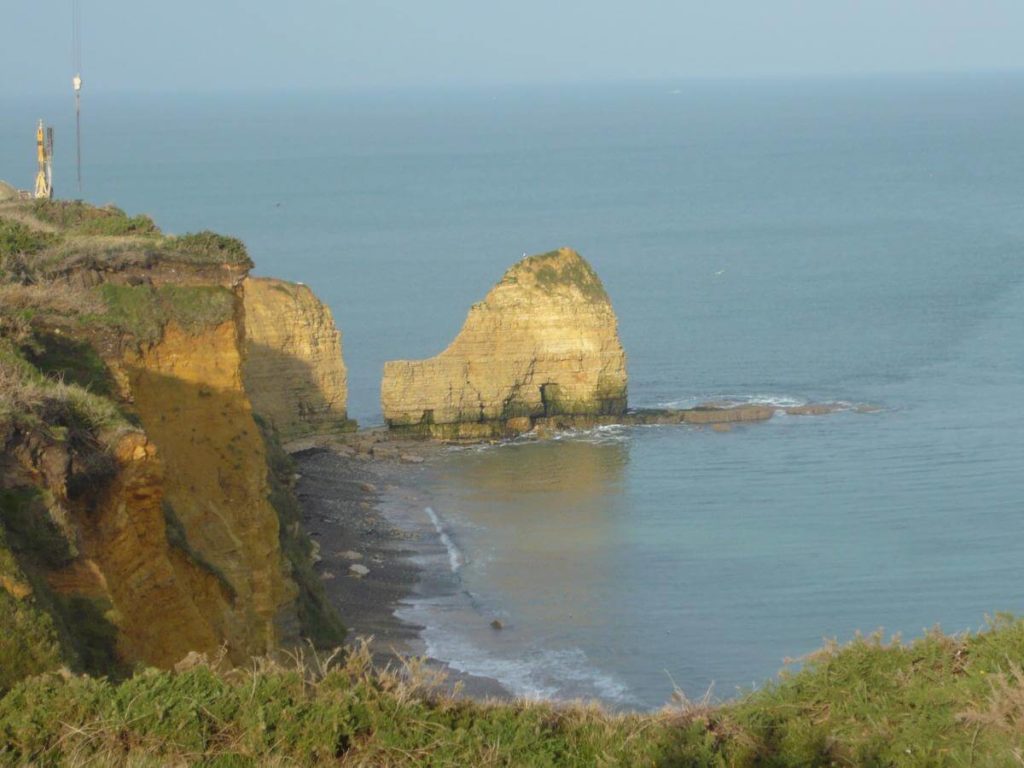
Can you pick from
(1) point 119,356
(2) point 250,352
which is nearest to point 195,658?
(1) point 119,356

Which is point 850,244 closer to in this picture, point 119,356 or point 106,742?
point 119,356

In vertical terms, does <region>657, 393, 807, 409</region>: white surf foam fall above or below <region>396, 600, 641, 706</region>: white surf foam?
below

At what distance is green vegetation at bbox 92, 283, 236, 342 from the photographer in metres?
23.0

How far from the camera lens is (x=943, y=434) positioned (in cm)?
5909

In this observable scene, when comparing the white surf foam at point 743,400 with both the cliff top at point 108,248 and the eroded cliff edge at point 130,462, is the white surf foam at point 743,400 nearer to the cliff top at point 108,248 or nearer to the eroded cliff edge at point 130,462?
the eroded cliff edge at point 130,462

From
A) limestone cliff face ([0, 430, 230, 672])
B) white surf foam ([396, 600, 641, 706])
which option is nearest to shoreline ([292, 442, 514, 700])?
white surf foam ([396, 600, 641, 706])

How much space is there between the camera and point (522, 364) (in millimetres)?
57719

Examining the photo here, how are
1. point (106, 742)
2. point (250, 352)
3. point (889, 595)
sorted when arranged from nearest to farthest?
point (106, 742), point (889, 595), point (250, 352)

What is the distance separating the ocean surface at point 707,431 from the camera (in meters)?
37.8

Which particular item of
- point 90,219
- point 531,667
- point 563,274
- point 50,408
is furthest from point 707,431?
point 50,408

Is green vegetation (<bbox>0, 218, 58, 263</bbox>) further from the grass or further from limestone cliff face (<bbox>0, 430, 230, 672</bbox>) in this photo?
limestone cliff face (<bbox>0, 430, 230, 672</bbox>)

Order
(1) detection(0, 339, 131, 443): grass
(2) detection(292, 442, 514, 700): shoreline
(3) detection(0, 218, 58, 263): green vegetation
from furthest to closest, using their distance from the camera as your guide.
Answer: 1. (2) detection(292, 442, 514, 700): shoreline
2. (3) detection(0, 218, 58, 263): green vegetation
3. (1) detection(0, 339, 131, 443): grass

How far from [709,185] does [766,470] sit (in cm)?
10196

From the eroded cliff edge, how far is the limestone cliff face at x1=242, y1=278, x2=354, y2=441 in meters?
19.4
